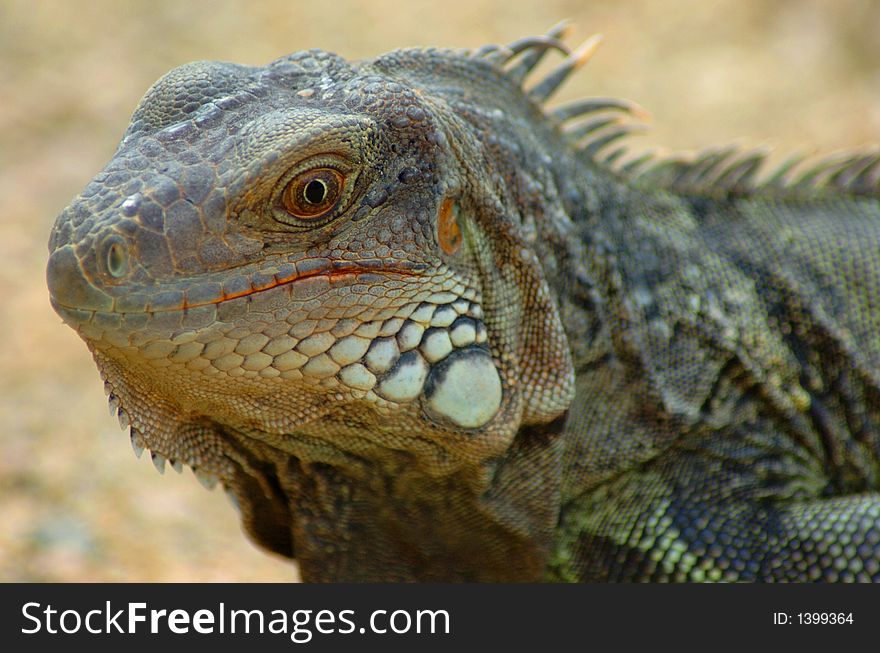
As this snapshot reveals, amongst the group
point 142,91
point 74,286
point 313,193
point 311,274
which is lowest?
point 74,286

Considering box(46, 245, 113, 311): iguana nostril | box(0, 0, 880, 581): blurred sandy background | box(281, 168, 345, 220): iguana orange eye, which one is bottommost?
box(46, 245, 113, 311): iguana nostril

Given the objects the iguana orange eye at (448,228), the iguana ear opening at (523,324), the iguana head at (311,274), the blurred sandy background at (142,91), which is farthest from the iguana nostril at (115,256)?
the blurred sandy background at (142,91)

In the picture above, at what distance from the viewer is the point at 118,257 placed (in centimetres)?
256

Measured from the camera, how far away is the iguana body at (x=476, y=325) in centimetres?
267

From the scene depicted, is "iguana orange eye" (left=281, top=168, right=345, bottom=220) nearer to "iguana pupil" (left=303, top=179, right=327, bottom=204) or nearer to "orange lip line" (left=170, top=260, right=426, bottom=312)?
"iguana pupil" (left=303, top=179, right=327, bottom=204)

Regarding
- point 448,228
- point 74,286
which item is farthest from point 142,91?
point 74,286

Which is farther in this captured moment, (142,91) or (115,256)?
(142,91)

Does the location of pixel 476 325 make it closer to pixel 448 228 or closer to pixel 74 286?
pixel 448 228

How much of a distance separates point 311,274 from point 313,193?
0.22 meters

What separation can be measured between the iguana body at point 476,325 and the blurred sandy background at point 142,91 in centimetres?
221

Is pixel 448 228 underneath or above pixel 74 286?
above

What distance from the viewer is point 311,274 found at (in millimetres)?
2729

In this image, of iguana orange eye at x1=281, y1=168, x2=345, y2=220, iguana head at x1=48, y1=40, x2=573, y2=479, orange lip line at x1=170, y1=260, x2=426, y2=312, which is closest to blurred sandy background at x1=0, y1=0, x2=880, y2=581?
iguana head at x1=48, y1=40, x2=573, y2=479

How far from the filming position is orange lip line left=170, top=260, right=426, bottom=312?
2.62m
